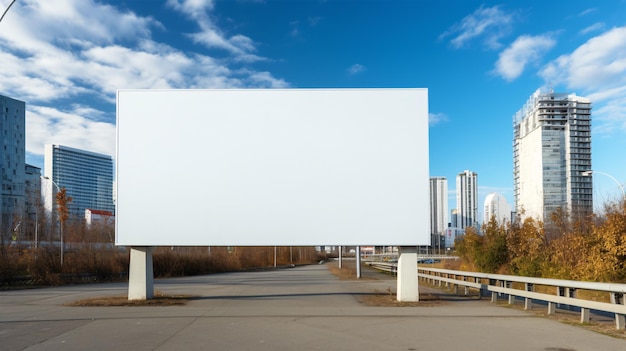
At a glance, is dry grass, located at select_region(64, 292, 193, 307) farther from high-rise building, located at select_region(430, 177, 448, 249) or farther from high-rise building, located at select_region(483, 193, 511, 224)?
high-rise building, located at select_region(430, 177, 448, 249)

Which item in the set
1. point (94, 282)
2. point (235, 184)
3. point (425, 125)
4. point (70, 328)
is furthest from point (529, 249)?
point (94, 282)

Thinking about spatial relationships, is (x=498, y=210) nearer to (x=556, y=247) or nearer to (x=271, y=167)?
(x=556, y=247)

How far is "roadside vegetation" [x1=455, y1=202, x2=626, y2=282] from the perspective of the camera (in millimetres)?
16688

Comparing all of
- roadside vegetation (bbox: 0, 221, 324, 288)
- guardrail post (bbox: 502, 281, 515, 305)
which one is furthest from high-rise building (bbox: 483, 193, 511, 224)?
roadside vegetation (bbox: 0, 221, 324, 288)

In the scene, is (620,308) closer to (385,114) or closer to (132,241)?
(385,114)

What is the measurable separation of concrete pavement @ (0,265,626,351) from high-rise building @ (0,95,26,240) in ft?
435

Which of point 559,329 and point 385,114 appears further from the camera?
point 385,114

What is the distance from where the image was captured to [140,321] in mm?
12805

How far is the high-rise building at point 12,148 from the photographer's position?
130 m

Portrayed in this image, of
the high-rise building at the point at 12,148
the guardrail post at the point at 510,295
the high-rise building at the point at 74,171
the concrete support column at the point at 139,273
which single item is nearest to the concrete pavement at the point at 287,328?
the guardrail post at the point at 510,295

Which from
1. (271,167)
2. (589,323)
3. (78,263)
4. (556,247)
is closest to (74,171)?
(78,263)

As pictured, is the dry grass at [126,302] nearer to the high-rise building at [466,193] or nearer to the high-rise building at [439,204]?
the high-rise building at [439,204]

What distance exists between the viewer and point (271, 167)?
16.7 meters

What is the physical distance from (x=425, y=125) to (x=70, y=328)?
479 inches
